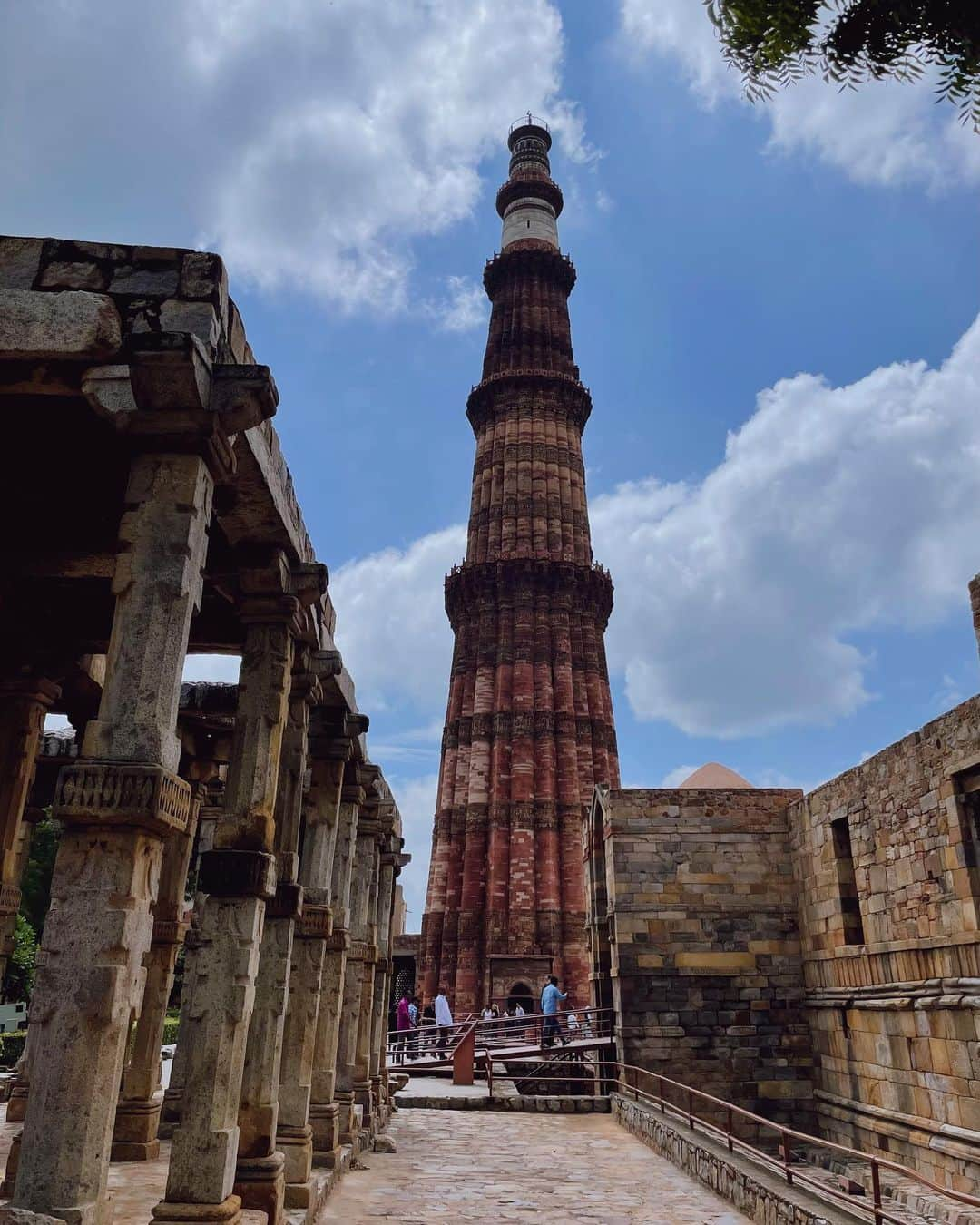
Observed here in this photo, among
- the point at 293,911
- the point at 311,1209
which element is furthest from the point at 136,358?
the point at 311,1209

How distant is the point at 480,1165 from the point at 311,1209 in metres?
3.93

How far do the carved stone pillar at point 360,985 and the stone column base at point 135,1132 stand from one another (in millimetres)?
2210

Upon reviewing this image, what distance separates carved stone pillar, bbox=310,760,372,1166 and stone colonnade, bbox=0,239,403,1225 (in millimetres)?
33

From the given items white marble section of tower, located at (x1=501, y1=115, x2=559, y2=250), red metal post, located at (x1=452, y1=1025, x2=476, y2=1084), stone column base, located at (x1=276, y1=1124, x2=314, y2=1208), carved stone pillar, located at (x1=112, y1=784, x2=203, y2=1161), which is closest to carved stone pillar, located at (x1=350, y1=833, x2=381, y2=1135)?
carved stone pillar, located at (x1=112, y1=784, x2=203, y2=1161)

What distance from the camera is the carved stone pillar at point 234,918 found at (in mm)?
4387

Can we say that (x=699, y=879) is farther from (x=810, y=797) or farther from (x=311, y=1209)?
(x=311, y=1209)

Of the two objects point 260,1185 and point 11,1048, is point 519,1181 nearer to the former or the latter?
point 260,1185

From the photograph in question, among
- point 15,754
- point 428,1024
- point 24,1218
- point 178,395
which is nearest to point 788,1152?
point 24,1218

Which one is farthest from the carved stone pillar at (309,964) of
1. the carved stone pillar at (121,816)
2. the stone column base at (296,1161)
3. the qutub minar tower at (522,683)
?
the qutub minar tower at (522,683)

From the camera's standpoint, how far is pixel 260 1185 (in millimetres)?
5238

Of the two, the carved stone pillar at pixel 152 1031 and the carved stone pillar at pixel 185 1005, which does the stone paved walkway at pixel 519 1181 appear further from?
the carved stone pillar at pixel 185 1005

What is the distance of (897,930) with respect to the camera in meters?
11.4

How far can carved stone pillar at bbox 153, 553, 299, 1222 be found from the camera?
439cm

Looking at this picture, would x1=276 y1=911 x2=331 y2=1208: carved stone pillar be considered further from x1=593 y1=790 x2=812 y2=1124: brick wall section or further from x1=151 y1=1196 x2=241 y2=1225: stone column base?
x1=593 y1=790 x2=812 y2=1124: brick wall section
